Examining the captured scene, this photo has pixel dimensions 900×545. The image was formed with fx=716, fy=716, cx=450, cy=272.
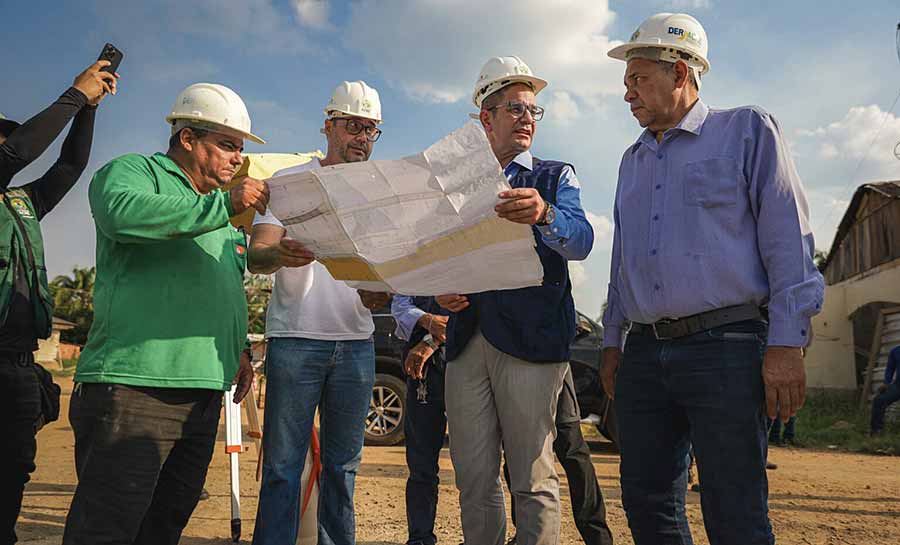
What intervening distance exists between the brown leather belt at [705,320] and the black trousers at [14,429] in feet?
9.32

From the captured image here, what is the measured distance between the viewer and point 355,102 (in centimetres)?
373

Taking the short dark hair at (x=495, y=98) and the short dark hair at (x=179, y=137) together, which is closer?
the short dark hair at (x=179, y=137)

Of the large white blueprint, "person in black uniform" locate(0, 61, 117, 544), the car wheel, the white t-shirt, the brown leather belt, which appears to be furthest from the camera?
the car wheel

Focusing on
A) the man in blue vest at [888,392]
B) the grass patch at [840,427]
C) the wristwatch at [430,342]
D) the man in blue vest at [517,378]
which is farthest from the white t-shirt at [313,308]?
the man in blue vest at [888,392]

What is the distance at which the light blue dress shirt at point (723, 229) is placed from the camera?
2.33 meters

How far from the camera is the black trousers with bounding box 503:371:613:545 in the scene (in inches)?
159

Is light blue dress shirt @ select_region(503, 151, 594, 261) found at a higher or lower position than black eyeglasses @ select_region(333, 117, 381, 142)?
lower

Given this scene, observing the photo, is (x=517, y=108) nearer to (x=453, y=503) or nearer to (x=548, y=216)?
(x=548, y=216)

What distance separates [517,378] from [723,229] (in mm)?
1004

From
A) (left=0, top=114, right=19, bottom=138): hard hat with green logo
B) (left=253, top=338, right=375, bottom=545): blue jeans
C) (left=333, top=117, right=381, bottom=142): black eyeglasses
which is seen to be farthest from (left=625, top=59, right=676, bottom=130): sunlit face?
(left=0, top=114, right=19, bottom=138): hard hat with green logo

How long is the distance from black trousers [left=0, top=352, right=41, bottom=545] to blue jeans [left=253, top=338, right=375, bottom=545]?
1.08 meters

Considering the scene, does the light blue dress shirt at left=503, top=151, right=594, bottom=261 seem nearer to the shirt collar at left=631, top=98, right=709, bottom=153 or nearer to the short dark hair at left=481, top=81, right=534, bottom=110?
the short dark hair at left=481, top=81, right=534, bottom=110

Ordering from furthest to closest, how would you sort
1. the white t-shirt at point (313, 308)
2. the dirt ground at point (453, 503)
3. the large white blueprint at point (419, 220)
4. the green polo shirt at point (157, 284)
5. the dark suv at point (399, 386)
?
the dark suv at point (399, 386) → the dirt ground at point (453, 503) → the white t-shirt at point (313, 308) → the green polo shirt at point (157, 284) → the large white blueprint at point (419, 220)

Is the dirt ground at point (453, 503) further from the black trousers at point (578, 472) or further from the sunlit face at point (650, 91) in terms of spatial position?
the sunlit face at point (650, 91)
